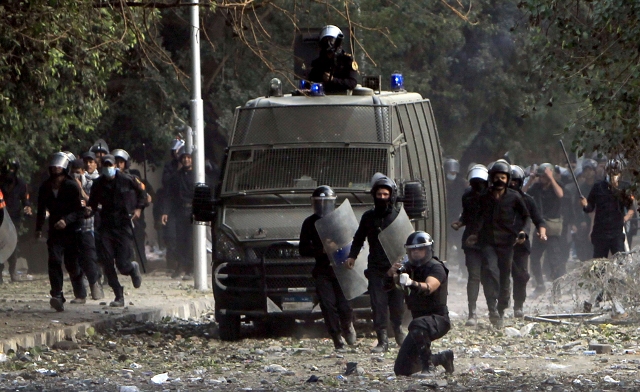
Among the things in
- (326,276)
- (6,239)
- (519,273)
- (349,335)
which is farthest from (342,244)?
(6,239)

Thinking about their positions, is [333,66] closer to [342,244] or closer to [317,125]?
[317,125]

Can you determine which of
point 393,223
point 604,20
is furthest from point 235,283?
point 604,20

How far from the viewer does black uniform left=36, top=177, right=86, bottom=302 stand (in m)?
13.4

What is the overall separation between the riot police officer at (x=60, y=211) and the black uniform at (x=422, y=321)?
18.0 feet

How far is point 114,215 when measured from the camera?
45.6ft

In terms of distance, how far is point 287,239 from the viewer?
36.5 ft

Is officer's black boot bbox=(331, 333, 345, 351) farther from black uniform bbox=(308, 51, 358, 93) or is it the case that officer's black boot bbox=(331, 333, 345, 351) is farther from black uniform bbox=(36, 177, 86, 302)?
black uniform bbox=(36, 177, 86, 302)

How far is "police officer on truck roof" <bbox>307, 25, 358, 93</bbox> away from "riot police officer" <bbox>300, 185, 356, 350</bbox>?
6.45 feet

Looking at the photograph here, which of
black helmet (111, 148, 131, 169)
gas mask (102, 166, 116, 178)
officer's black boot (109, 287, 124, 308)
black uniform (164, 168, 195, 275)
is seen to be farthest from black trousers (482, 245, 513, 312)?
black uniform (164, 168, 195, 275)

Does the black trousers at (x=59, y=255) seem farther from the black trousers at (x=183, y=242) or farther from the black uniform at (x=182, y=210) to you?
the black trousers at (x=183, y=242)

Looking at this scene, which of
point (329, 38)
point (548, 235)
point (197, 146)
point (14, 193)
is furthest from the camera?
point (548, 235)

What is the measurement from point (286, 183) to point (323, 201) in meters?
0.99

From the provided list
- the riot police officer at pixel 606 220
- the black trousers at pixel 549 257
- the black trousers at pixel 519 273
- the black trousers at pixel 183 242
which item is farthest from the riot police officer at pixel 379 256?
the black trousers at pixel 183 242

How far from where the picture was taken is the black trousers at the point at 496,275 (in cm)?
1282
